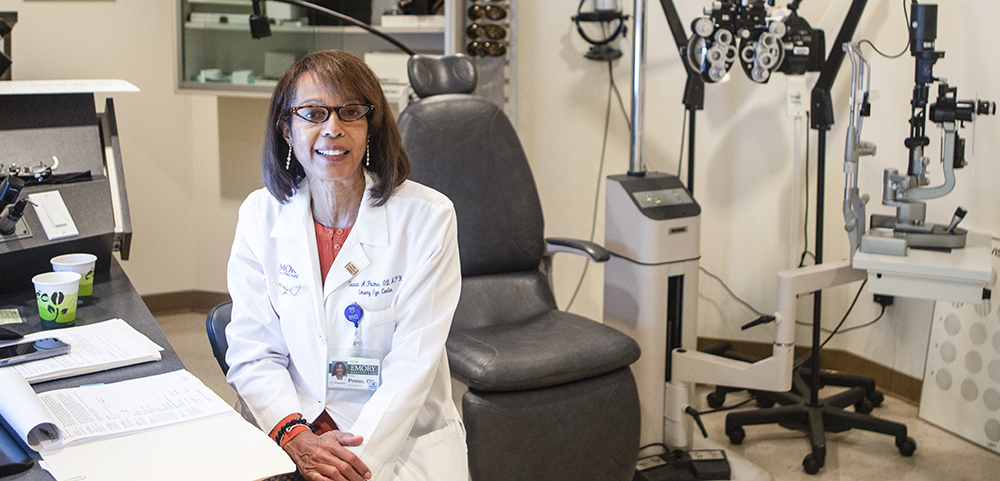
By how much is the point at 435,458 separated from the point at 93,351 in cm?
62

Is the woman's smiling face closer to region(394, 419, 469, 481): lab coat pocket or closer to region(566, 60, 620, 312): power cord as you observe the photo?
region(394, 419, 469, 481): lab coat pocket

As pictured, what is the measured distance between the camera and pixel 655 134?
3492mm

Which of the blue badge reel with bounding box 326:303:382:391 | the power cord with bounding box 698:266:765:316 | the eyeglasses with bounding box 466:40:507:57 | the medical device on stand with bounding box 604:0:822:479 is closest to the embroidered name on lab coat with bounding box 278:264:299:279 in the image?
the blue badge reel with bounding box 326:303:382:391

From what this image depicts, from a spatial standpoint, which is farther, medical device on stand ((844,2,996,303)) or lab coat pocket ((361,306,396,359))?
medical device on stand ((844,2,996,303))

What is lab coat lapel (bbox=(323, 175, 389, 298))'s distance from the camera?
1596 millimetres

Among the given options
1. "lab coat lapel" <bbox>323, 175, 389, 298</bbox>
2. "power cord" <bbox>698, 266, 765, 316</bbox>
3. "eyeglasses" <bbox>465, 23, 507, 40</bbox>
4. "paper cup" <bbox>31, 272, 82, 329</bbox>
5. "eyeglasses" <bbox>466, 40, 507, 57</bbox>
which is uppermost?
"eyeglasses" <bbox>465, 23, 507, 40</bbox>

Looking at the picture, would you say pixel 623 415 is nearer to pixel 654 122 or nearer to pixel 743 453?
pixel 743 453

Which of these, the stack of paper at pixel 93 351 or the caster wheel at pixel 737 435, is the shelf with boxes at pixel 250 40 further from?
the stack of paper at pixel 93 351

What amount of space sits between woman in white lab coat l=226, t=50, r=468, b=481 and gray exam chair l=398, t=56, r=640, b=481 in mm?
383

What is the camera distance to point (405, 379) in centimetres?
157

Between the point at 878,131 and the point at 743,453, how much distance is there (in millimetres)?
1315

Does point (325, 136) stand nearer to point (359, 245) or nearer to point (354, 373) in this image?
point (359, 245)

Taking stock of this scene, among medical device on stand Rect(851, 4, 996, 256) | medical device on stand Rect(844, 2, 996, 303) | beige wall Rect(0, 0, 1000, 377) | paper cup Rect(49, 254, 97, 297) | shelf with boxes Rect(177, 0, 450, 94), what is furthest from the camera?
shelf with boxes Rect(177, 0, 450, 94)

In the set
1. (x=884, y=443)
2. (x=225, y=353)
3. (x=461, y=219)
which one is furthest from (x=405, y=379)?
(x=884, y=443)
